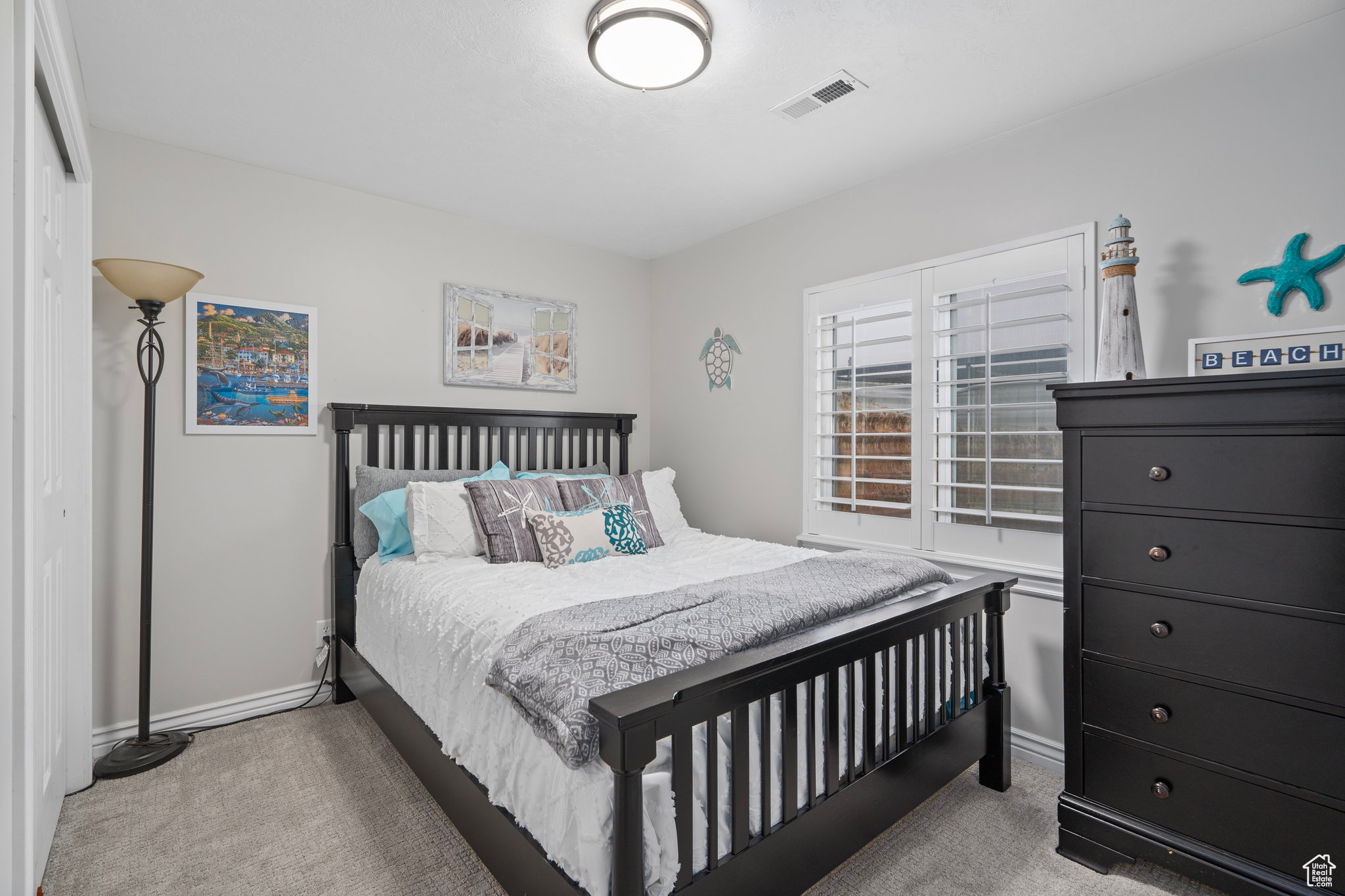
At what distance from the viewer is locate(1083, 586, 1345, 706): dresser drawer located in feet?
4.71

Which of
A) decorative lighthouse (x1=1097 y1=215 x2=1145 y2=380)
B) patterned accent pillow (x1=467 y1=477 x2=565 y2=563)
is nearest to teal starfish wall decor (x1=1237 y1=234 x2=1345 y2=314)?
decorative lighthouse (x1=1097 y1=215 x2=1145 y2=380)

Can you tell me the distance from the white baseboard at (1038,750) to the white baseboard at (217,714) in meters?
3.02

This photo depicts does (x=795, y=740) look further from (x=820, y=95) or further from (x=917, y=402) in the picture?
(x=820, y=95)

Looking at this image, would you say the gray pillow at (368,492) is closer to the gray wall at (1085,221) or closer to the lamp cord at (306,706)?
the lamp cord at (306,706)

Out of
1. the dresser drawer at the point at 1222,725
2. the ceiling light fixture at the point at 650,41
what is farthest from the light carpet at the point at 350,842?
the ceiling light fixture at the point at 650,41

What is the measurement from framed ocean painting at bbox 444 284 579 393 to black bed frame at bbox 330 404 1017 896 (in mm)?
1550

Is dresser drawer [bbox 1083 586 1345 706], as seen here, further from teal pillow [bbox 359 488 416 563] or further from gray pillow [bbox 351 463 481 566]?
gray pillow [bbox 351 463 481 566]

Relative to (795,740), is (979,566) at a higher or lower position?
higher

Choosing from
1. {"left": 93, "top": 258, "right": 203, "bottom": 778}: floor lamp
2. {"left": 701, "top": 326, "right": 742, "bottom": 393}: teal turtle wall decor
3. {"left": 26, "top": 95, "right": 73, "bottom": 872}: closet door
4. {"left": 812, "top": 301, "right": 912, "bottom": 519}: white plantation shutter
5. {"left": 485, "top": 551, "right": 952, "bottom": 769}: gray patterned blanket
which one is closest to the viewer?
{"left": 485, "top": 551, "right": 952, "bottom": 769}: gray patterned blanket

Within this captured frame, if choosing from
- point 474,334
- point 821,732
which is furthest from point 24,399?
point 474,334

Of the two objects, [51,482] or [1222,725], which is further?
[51,482]

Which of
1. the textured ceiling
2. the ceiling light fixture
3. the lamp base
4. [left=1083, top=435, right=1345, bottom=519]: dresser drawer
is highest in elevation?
the textured ceiling

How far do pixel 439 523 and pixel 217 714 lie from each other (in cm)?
127

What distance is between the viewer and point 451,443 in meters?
3.34
